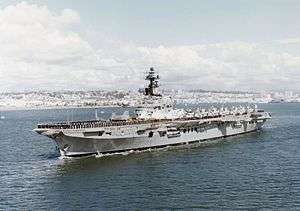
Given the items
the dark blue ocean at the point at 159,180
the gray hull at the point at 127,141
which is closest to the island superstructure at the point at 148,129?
the gray hull at the point at 127,141

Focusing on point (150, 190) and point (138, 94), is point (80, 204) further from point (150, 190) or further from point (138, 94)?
→ point (138, 94)

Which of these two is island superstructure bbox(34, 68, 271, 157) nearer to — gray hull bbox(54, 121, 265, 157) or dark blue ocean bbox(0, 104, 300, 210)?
gray hull bbox(54, 121, 265, 157)

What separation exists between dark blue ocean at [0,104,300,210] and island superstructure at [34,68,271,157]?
226cm

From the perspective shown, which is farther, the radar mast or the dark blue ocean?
the radar mast

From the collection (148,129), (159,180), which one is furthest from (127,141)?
(159,180)

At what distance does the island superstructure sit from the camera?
2405 inches

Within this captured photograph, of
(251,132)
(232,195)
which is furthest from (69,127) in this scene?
(251,132)

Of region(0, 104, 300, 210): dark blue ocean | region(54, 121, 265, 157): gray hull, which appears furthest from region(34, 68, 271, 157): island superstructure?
region(0, 104, 300, 210): dark blue ocean

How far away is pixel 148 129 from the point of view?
6769 cm

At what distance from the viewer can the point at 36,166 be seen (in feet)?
190

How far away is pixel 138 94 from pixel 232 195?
3753cm

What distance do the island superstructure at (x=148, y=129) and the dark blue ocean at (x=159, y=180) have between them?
89.0 inches

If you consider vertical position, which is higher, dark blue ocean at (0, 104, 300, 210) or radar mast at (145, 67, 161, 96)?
radar mast at (145, 67, 161, 96)

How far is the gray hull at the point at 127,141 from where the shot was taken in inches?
2405
